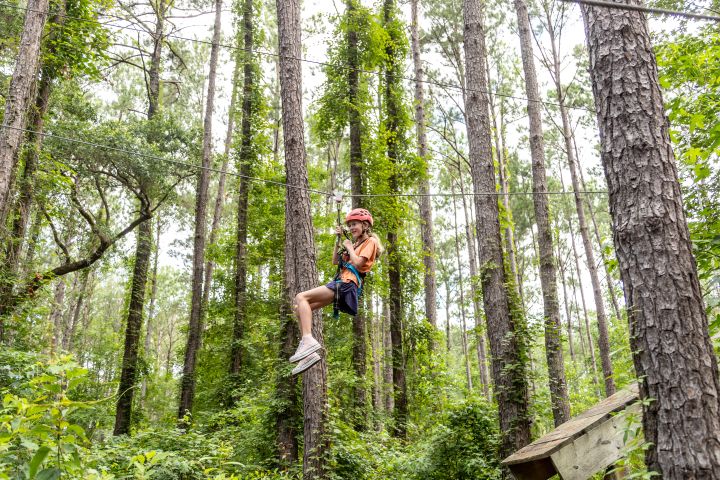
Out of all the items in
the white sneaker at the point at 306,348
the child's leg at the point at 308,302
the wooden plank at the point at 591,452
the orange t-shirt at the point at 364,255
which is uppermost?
the orange t-shirt at the point at 364,255

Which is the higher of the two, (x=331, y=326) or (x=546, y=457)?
(x=331, y=326)

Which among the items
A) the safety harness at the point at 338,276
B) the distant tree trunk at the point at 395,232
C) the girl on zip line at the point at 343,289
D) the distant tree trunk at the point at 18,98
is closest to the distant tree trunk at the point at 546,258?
Result: the distant tree trunk at the point at 395,232

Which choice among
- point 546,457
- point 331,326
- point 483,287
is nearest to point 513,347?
point 483,287

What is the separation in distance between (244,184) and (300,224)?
8556mm

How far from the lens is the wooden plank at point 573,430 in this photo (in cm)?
369

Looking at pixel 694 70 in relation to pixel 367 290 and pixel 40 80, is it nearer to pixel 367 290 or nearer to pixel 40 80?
pixel 367 290

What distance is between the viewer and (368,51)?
41.1ft

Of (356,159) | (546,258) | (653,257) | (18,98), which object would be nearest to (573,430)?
(653,257)

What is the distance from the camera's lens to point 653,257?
9.86 ft

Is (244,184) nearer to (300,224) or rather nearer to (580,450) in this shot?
(300,224)

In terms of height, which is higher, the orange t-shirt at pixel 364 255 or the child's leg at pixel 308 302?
the orange t-shirt at pixel 364 255

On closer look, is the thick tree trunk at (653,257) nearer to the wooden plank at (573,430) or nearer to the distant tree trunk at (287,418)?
the wooden plank at (573,430)

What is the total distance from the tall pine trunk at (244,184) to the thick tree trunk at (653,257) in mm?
11847

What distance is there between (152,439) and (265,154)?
8.97m
